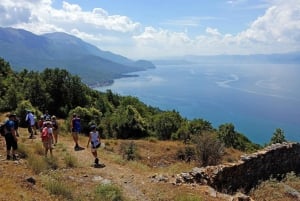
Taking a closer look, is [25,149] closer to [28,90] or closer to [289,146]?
[289,146]

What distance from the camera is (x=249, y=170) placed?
50.6 ft

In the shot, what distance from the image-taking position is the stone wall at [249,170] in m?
13.6

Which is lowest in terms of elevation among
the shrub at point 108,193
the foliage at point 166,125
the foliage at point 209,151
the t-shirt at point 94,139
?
the foliage at point 166,125

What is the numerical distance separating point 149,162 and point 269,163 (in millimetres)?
7297

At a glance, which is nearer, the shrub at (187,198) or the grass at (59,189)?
the grass at (59,189)

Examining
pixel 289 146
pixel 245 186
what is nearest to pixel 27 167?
pixel 245 186

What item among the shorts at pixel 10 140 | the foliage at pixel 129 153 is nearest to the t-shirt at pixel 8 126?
the shorts at pixel 10 140

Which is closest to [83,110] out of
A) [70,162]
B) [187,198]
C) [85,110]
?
[85,110]

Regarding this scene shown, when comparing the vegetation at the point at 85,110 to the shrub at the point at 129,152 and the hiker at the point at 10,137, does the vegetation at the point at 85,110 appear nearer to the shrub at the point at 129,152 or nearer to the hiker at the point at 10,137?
the shrub at the point at 129,152

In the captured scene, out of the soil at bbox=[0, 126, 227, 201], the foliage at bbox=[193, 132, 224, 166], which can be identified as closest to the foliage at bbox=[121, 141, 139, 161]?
the foliage at bbox=[193, 132, 224, 166]

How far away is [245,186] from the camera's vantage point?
592 inches

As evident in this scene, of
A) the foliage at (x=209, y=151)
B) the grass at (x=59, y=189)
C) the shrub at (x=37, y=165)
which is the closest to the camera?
the grass at (x=59, y=189)

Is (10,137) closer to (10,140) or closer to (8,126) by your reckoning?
(10,140)

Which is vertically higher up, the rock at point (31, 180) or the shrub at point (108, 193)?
the rock at point (31, 180)
